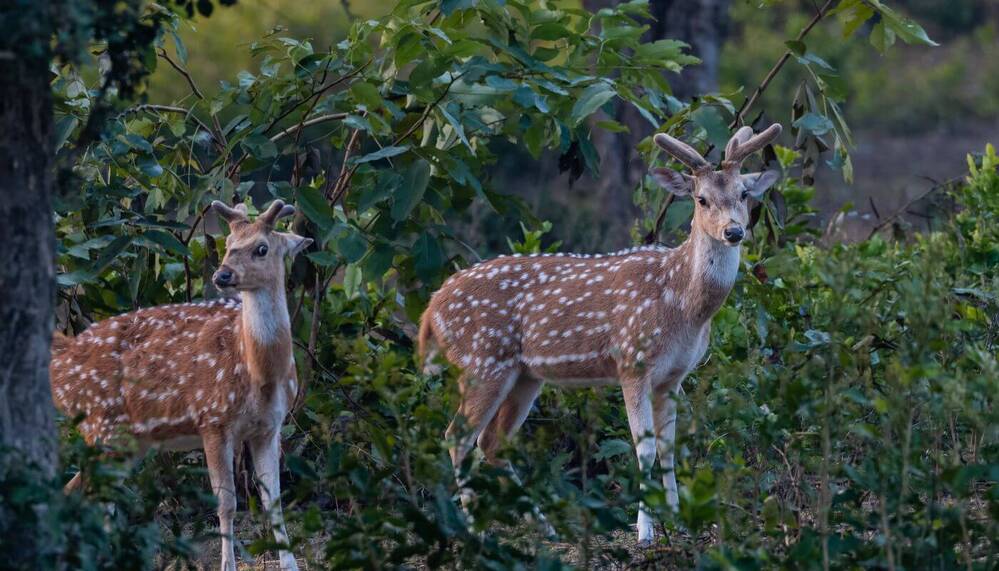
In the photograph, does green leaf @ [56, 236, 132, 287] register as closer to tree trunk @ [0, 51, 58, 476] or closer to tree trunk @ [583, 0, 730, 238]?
tree trunk @ [0, 51, 58, 476]

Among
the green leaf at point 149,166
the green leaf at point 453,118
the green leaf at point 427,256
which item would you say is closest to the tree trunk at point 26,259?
the green leaf at point 453,118

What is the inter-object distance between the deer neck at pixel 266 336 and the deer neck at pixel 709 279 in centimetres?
191

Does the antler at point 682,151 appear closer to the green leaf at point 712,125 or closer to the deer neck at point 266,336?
the green leaf at point 712,125

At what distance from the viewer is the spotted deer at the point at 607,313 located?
7266 millimetres

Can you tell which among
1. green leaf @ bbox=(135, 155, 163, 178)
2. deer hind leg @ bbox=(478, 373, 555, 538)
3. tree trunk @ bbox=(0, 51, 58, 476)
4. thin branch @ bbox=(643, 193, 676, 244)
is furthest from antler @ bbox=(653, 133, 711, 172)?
tree trunk @ bbox=(0, 51, 58, 476)

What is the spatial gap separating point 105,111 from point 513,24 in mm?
3091

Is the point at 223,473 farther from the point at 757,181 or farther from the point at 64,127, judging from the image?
the point at 757,181

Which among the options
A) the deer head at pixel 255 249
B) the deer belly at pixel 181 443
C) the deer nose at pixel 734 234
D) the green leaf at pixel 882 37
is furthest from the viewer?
the green leaf at pixel 882 37

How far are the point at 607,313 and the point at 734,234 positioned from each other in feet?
2.65

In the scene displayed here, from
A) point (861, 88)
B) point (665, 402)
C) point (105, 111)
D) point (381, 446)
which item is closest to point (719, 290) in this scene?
point (665, 402)

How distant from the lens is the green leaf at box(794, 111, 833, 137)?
24.4 feet

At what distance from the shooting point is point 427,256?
7.49 meters

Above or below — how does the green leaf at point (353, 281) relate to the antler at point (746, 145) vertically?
below

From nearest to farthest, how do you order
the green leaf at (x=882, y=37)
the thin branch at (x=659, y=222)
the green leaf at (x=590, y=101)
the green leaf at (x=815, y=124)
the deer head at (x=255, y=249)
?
1. the deer head at (x=255, y=249)
2. the green leaf at (x=590, y=101)
3. the green leaf at (x=815, y=124)
4. the green leaf at (x=882, y=37)
5. the thin branch at (x=659, y=222)
